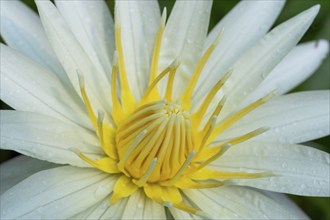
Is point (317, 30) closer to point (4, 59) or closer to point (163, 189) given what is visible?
point (163, 189)

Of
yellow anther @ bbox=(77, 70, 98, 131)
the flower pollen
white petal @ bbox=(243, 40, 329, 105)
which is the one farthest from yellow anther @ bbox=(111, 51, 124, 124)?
white petal @ bbox=(243, 40, 329, 105)

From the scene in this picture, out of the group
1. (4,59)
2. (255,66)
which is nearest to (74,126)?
(4,59)

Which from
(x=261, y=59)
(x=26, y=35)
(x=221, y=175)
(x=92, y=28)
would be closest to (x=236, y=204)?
(x=221, y=175)

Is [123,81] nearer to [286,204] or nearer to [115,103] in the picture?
[115,103]

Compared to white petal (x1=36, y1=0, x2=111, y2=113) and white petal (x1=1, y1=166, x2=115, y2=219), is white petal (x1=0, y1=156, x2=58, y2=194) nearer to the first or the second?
white petal (x1=1, y1=166, x2=115, y2=219)

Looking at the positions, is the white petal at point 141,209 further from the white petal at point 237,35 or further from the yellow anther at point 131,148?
the white petal at point 237,35

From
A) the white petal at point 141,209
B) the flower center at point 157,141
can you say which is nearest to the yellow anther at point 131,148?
the flower center at point 157,141
